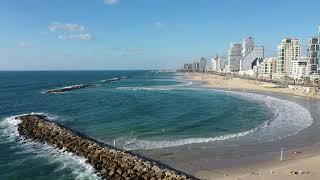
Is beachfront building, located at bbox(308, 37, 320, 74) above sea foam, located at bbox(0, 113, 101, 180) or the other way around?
above

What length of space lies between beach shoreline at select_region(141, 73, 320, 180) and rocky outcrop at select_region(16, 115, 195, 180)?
7.10 ft

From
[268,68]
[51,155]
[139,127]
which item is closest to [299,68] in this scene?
[268,68]

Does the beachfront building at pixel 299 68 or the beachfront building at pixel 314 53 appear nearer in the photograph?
the beachfront building at pixel 299 68

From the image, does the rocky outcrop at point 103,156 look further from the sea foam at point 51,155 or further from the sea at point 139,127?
the sea at point 139,127

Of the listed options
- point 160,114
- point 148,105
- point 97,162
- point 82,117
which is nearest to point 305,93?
point 148,105

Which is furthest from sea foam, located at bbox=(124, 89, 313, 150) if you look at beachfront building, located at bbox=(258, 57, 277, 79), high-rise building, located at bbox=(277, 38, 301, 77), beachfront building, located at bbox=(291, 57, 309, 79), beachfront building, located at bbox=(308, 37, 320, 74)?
beachfront building, located at bbox=(258, 57, 277, 79)

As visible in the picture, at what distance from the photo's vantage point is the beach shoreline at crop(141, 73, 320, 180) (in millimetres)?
28984

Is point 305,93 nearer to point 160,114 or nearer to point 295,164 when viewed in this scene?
point 160,114

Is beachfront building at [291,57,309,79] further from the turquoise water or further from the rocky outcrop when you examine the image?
the rocky outcrop

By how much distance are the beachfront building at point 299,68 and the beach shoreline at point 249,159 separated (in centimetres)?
11986

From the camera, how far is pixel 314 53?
166000 millimetres

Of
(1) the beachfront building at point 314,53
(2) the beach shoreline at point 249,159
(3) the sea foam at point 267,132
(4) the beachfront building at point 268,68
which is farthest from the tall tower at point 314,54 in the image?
(2) the beach shoreline at point 249,159

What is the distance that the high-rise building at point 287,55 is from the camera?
176438 mm

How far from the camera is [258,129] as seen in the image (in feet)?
154
